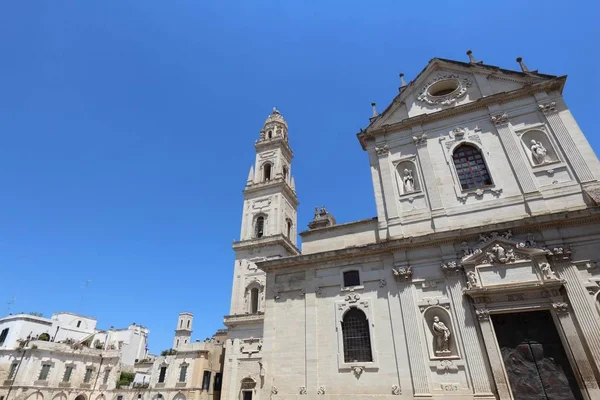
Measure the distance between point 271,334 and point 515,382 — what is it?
10.3m

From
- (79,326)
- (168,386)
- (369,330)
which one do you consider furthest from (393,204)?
(79,326)

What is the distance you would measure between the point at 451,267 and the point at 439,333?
9.10ft

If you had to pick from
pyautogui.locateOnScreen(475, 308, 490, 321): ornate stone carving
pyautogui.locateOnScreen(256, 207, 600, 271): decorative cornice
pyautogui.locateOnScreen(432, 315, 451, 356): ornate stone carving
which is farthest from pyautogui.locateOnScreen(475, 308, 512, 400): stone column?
pyautogui.locateOnScreen(256, 207, 600, 271): decorative cornice

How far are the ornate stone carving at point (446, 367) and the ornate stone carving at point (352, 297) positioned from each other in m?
4.23

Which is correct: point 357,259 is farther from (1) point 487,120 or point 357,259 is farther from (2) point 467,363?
(1) point 487,120

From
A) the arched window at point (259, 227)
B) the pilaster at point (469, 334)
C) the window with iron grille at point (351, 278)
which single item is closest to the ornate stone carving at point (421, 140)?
the pilaster at point (469, 334)

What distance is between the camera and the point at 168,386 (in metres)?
40.8

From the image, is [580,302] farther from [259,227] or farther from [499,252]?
[259,227]

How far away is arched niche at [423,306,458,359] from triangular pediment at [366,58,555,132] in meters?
10.8

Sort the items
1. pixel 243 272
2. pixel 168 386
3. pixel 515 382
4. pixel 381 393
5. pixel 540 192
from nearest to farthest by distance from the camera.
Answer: pixel 515 382
pixel 381 393
pixel 540 192
pixel 243 272
pixel 168 386

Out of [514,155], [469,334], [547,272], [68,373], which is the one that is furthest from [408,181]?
[68,373]

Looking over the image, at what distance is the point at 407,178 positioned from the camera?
17953 mm

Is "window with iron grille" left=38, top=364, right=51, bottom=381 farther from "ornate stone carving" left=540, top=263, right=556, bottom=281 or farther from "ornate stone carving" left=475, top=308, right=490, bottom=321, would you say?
"ornate stone carving" left=540, top=263, right=556, bottom=281

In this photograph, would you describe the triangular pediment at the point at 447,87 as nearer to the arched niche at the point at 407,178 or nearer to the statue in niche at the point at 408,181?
the arched niche at the point at 407,178
